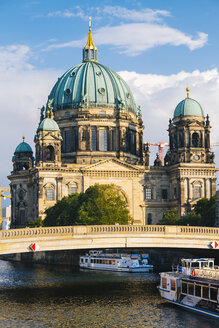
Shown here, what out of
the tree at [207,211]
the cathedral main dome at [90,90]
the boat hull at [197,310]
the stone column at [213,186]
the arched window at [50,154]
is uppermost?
the cathedral main dome at [90,90]

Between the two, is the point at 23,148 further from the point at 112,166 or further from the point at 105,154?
the point at 112,166

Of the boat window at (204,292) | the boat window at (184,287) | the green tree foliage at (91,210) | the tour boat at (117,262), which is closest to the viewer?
the boat window at (204,292)

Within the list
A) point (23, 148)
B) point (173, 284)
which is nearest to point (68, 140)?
point (23, 148)

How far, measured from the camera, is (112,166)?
424ft

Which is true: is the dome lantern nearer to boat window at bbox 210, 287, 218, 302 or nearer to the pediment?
the pediment

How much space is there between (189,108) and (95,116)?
20979 mm

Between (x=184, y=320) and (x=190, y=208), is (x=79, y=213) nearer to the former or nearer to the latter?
(x=190, y=208)

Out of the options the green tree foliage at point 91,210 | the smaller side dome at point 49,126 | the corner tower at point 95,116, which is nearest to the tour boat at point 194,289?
the green tree foliage at point 91,210

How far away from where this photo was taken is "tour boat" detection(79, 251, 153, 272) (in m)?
89.8

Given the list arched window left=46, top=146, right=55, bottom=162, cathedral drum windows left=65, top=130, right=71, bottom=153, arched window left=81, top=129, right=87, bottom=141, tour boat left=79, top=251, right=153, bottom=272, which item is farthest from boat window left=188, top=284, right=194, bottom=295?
cathedral drum windows left=65, top=130, right=71, bottom=153

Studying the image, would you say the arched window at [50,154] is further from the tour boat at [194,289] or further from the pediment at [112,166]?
the tour boat at [194,289]

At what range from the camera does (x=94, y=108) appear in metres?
139

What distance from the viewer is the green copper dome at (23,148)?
142m

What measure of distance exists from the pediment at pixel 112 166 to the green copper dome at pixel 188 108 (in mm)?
13363
